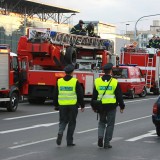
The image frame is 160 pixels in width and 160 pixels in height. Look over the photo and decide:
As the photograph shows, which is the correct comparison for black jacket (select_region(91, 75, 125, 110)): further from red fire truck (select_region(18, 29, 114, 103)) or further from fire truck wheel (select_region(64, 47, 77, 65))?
fire truck wheel (select_region(64, 47, 77, 65))

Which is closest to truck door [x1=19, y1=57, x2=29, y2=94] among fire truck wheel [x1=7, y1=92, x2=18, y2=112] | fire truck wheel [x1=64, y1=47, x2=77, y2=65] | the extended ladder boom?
fire truck wheel [x1=7, y1=92, x2=18, y2=112]

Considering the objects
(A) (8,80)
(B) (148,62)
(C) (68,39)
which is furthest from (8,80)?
(B) (148,62)

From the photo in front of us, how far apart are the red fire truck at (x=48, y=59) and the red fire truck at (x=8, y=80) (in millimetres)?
2211

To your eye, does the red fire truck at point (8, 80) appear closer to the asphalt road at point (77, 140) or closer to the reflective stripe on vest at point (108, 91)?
the asphalt road at point (77, 140)

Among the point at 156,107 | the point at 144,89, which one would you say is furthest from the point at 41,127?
the point at 144,89

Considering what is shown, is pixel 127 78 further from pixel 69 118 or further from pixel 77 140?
pixel 69 118

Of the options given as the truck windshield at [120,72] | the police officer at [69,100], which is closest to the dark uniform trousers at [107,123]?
the police officer at [69,100]

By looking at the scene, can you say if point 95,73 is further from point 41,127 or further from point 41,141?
point 41,141

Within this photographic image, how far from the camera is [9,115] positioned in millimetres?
18156

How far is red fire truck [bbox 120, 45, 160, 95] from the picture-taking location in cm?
3303

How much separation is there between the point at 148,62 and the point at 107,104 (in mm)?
23212

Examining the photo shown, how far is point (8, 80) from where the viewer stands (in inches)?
767

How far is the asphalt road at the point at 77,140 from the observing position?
9617 millimetres

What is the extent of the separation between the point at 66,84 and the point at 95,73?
1430 cm
